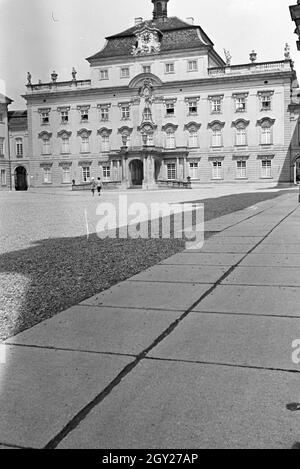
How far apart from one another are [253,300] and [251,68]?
231 feet

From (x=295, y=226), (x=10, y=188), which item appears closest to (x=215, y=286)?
(x=295, y=226)

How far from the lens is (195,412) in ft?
10.5

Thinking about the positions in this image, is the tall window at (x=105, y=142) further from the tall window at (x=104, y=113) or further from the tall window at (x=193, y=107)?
the tall window at (x=193, y=107)

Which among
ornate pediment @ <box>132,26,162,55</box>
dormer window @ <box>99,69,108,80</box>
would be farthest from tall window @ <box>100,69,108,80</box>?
ornate pediment @ <box>132,26,162,55</box>

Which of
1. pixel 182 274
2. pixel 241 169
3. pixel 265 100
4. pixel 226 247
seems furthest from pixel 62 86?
pixel 182 274

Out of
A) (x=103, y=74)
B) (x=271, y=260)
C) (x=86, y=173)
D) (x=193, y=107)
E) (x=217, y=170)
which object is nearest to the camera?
(x=271, y=260)

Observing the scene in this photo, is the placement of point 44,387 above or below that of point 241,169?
below

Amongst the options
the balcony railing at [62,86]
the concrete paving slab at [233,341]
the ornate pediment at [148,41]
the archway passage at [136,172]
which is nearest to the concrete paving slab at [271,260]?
the concrete paving slab at [233,341]

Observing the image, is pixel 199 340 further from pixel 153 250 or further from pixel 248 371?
pixel 153 250

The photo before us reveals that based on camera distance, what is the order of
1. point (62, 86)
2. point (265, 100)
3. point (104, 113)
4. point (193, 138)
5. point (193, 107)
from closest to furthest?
point (265, 100), point (193, 107), point (193, 138), point (104, 113), point (62, 86)

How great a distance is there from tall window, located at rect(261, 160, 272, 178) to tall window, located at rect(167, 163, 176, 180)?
11661mm

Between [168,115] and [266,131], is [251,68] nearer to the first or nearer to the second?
[266,131]

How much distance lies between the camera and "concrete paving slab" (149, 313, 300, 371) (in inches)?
163

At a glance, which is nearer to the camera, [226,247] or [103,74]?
[226,247]
